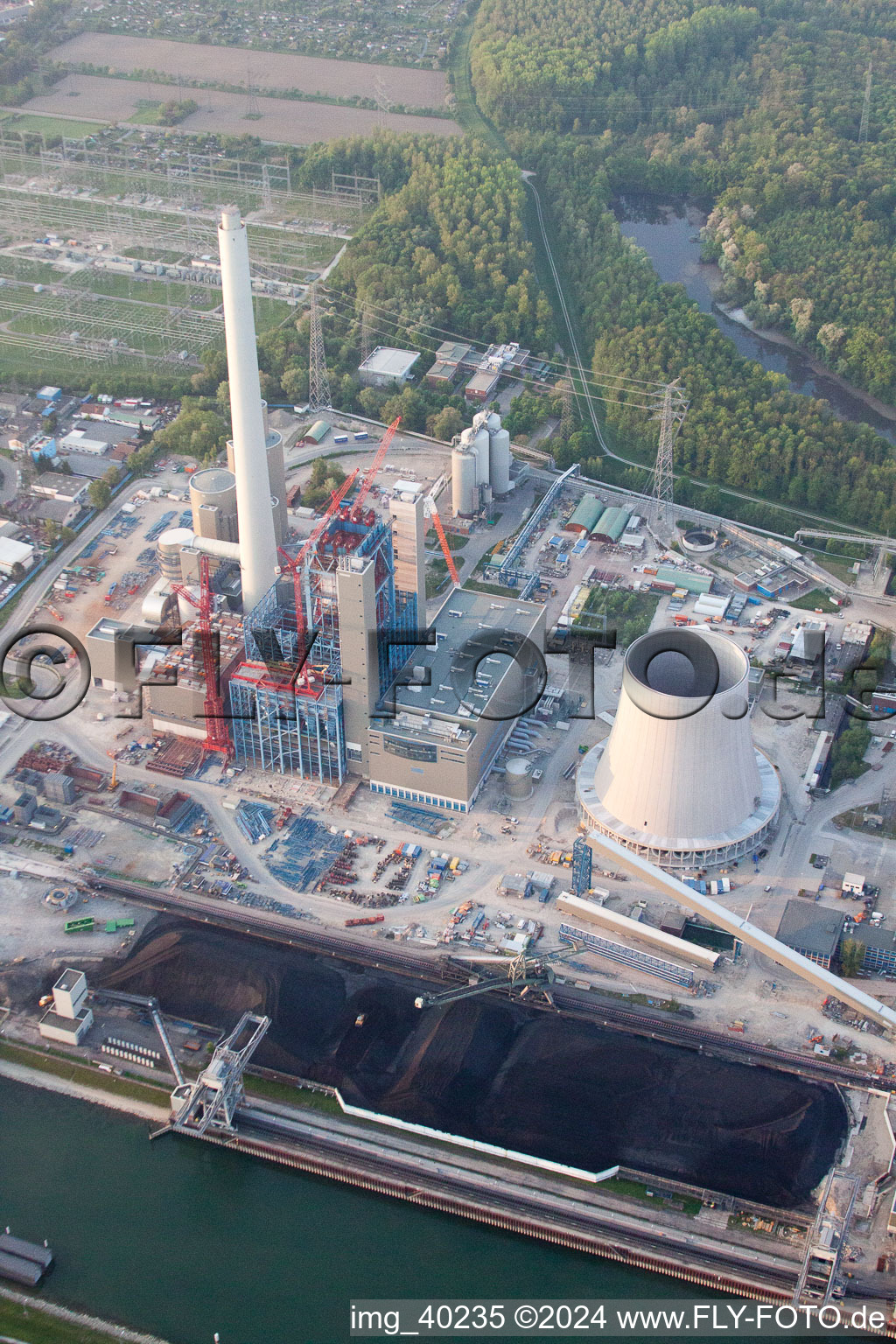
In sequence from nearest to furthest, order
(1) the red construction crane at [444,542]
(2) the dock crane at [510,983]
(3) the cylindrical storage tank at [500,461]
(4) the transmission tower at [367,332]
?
1. (2) the dock crane at [510,983]
2. (1) the red construction crane at [444,542]
3. (3) the cylindrical storage tank at [500,461]
4. (4) the transmission tower at [367,332]

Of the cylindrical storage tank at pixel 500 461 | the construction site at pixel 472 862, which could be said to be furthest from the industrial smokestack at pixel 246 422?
the cylindrical storage tank at pixel 500 461

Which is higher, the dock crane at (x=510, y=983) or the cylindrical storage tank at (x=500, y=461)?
the cylindrical storage tank at (x=500, y=461)

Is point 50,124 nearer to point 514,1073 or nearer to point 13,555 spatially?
point 13,555

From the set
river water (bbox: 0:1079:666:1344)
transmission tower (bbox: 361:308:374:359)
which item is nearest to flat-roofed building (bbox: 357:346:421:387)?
transmission tower (bbox: 361:308:374:359)

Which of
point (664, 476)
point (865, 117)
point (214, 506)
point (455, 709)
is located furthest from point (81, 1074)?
point (865, 117)

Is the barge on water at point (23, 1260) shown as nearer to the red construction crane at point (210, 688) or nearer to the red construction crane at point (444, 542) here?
the red construction crane at point (210, 688)

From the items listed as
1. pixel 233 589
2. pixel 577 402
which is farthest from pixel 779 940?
pixel 577 402
